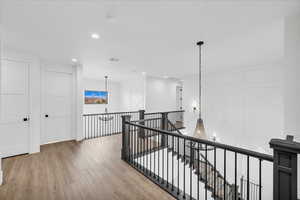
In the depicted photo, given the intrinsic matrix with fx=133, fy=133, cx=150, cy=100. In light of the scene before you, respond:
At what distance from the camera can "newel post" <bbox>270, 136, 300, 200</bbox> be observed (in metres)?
0.96

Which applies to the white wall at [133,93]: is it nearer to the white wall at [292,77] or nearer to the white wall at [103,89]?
the white wall at [103,89]

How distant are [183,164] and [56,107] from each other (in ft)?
13.7

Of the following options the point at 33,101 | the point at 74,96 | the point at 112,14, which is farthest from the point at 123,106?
the point at 112,14

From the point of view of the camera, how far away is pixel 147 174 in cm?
261

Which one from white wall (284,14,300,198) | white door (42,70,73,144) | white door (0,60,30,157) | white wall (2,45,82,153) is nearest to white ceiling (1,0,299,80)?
Answer: white wall (284,14,300,198)

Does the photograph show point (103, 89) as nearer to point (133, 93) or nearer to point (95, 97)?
point (95, 97)

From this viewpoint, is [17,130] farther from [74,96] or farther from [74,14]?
[74,14]

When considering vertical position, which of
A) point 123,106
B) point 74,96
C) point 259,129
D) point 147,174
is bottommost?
point 147,174

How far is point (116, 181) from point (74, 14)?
275 centimetres

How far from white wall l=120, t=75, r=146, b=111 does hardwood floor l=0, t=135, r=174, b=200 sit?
3534mm

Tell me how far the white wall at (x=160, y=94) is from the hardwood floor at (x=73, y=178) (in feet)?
11.5

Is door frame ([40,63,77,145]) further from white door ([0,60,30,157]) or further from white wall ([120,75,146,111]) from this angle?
white wall ([120,75,146,111])

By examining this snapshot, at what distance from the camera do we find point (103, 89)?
26.5ft

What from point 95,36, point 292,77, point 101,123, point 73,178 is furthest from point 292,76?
point 101,123
